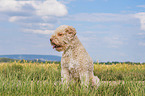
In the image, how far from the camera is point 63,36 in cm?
464

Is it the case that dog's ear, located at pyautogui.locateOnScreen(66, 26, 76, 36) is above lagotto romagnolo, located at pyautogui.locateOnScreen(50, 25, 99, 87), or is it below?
above

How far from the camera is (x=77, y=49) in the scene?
484cm

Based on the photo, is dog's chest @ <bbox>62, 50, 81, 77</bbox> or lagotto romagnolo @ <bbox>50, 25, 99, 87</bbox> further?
dog's chest @ <bbox>62, 50, 81, 77</bbox>

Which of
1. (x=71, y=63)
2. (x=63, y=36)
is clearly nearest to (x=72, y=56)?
(x=71, y=63)

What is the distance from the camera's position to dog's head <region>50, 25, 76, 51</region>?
181 inches

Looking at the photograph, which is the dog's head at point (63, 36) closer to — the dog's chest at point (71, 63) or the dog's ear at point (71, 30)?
the dog's ear at point (71, 30)

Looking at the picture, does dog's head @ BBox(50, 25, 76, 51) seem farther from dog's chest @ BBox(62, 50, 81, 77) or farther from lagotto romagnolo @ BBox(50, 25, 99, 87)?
dog's chest @ BBox(62, 50, 81, 77)

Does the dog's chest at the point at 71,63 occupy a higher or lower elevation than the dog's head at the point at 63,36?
lower

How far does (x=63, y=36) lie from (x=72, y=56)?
0.58 meters

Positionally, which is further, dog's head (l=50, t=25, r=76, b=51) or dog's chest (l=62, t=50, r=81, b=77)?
dog's chest (l=62, t=50, r=81, b=77)

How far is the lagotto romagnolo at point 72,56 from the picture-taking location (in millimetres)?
4648

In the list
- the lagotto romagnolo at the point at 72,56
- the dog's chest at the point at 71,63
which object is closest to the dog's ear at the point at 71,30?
the lagotto romagnolo at the point at 72,56

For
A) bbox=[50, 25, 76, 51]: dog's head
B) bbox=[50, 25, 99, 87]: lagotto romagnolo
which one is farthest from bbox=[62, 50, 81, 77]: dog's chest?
bbox=[50, 25, 76, 51]: dog's head

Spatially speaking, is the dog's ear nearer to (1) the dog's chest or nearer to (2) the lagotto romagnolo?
(2) the lagotto romagnolo
